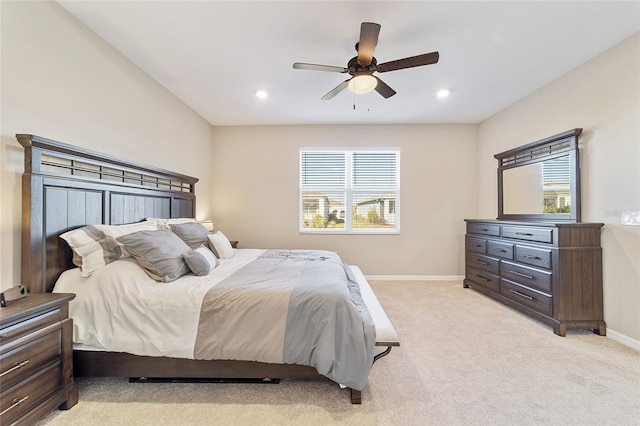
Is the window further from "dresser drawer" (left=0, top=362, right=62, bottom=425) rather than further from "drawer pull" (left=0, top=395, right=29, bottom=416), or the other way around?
"drawer pull" (left=0, top=395, right=29, bottom=416)

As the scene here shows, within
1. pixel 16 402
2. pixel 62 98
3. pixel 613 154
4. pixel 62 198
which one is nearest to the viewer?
pixel 16 402

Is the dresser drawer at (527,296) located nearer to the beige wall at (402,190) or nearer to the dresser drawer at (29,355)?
the beige wall at (402,190)

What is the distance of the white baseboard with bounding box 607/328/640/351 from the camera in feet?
7.46

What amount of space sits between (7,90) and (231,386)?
2387mm

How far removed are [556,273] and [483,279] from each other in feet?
3.75

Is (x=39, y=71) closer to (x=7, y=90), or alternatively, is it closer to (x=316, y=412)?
(x=7, y=90)

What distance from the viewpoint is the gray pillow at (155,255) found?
192 centimetres

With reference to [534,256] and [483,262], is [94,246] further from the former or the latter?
[483,262]

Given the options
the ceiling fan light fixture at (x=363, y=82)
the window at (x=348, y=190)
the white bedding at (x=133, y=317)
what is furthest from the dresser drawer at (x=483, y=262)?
the ceiling fan light fixture at (x=363, y=82)

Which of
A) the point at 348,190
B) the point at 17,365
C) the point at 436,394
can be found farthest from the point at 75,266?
the point at 348,190

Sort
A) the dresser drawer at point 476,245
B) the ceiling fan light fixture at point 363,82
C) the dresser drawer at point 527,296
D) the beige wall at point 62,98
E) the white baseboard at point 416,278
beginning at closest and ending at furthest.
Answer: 1. the beige wall at point 62,98
2. the ceiling fan light fixture at point 363,82
3. the dresser drawer at point 527,296
4. the dresser drawer at point 476,245
5. the white baseboard at point 416,278

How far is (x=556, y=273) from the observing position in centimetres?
→ 260

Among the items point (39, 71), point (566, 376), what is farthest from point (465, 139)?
point (39, 71)

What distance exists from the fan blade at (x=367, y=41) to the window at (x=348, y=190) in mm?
2511
